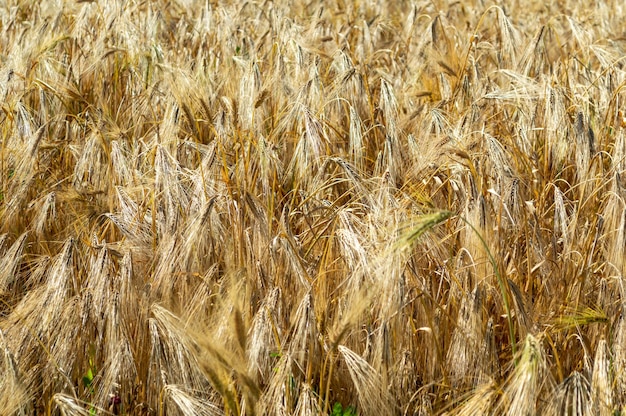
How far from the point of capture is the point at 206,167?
224 cm

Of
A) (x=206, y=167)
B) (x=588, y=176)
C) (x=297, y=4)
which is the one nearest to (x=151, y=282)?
(x=206, y=167)

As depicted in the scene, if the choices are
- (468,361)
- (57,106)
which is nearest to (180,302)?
(468,361)

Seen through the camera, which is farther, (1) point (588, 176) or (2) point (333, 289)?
(1) point (588, 176)

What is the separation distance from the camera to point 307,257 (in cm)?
220

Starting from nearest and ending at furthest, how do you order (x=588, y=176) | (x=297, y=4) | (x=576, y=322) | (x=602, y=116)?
(x=576, y=322)
(x=588, y=176)
(x=602, y=116)
(x=297, y=4)

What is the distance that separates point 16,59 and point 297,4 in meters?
2.55

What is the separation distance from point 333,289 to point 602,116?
1356 mm

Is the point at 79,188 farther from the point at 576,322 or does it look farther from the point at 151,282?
the point at 576,322

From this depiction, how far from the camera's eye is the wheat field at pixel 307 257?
65.6 inches

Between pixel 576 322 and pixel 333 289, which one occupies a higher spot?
pixel 576 322

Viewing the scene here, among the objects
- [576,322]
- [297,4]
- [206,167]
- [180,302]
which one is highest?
[576,322]

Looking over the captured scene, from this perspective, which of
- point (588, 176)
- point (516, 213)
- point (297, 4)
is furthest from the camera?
point (297, 4)

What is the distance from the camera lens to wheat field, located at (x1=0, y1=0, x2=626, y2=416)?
65.6 inches

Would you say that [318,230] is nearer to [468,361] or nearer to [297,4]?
[468,361]
